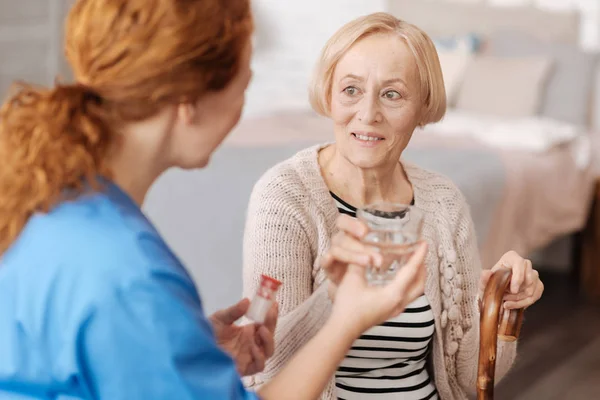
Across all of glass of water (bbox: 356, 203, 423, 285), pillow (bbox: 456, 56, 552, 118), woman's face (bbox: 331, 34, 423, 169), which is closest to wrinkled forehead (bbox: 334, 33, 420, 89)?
woman's face (bbox: 331, 34, 423, 169)

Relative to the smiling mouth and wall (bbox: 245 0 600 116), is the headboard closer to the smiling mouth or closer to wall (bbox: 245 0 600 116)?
wall (bbox: 245 0 600 116)

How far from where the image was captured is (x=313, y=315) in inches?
47.4

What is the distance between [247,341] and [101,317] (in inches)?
12.8

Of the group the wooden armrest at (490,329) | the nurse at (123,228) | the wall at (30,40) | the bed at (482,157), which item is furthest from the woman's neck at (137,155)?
the wall at (30,40)

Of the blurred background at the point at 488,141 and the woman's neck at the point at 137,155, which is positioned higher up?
the woman's neck at the point at 137,155

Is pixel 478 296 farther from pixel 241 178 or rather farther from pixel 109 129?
pixel 241 178

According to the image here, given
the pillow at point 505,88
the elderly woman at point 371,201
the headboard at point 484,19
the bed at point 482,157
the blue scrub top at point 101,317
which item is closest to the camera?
the blue scrub top at point 101,317

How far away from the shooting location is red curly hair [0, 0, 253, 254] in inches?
34.0

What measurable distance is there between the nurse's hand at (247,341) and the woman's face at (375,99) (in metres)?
0.37

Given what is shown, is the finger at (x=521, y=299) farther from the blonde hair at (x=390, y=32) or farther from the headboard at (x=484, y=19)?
the headboard at (x=484, y=19)

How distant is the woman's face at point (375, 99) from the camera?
52.7 inches

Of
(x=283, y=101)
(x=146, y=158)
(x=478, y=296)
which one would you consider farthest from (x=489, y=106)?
(x=146, y=158)

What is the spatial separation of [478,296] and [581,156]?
2.41m

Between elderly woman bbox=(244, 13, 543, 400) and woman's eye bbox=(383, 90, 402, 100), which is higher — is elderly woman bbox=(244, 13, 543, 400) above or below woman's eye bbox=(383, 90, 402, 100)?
below
